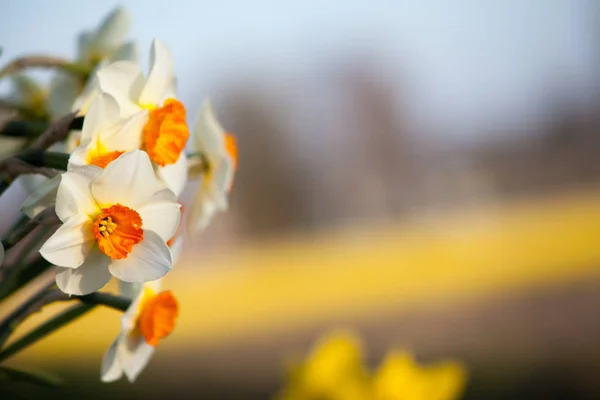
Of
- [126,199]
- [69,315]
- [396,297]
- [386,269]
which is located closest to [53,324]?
[69,315]

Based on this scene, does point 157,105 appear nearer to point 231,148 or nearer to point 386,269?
point 231,148

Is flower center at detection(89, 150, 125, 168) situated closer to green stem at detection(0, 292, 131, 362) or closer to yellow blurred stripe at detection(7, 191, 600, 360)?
green stem at detection(0, 292, 131, 362)

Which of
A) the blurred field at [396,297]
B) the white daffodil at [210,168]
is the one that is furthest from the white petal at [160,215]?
the blurred field at [396,297]

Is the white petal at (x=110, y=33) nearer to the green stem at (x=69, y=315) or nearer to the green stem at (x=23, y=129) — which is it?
the green stem at (x=23, y=129)

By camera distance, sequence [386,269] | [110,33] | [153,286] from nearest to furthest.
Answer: [153,286] < [110,33] < [386,269]

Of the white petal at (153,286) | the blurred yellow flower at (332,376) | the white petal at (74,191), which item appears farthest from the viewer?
the blurred yellow flower at (332,376)
